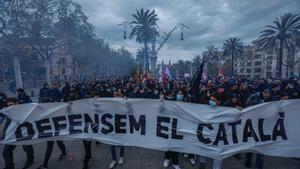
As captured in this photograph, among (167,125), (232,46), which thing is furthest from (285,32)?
(167,125)

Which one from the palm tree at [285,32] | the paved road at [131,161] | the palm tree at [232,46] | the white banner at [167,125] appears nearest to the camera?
the white banner at [167,125]

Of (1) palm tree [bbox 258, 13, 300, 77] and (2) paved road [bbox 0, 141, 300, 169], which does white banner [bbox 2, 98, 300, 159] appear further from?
(1) palm tree [bbox 258, 13, 300, 77]

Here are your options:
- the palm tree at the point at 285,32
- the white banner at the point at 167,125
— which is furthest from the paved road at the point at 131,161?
the palm tree at the point at 285,32

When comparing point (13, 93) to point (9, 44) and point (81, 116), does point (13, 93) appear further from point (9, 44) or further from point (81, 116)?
point (81, 116)

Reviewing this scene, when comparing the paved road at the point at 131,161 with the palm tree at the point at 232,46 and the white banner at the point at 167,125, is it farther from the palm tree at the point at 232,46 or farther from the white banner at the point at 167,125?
the palm tree at the point at 232,46

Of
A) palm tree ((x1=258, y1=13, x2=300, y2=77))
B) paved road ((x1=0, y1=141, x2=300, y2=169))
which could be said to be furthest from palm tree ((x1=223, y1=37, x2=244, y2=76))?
paved road ((x1=0, y1=141, x2=300, y2=169))

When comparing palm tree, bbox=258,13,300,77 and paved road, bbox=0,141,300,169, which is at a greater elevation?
palm tree, bbox=258,13,300,77

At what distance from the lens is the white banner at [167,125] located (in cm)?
433

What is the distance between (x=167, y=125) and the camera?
460 cm

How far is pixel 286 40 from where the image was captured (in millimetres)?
33750

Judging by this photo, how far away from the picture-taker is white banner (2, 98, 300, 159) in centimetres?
433

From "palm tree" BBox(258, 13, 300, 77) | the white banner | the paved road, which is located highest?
"palm tree" BBox(258, 13, 300, 77)

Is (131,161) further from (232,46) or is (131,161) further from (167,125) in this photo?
(232,46)

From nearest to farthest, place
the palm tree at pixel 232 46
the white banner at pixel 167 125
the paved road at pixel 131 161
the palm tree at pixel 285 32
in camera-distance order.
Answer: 1. the white banner at pixel 167 125
2. the paved road at pixel 131 161
3. the palm tree at pixel 285 32
4. the palm tree at pixel 232 46
